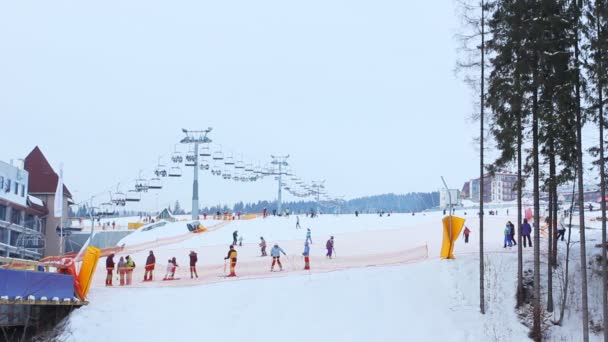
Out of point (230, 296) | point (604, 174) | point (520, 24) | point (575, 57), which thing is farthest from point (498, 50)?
point (230, 296)

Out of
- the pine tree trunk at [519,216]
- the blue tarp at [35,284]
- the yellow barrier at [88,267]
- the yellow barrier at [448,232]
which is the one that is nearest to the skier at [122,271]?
the yellow barrier at [88,267]

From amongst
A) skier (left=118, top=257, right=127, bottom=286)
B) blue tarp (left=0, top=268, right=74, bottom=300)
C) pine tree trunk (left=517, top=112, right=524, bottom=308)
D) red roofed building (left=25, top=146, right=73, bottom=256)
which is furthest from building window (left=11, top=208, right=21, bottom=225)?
pine tree trunk (left=517, top=112, right=524, bottom=308)

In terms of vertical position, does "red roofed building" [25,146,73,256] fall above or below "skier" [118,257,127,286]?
above

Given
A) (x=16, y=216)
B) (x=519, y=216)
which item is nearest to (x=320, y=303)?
(x=519, y=216)

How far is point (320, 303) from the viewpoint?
2919 centimetres

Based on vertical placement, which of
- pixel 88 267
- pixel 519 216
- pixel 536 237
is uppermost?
pixel 519 216

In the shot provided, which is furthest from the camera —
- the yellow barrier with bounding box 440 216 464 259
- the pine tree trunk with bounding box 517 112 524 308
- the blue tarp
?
the yellow barrier with bounding box 440 216 464 259

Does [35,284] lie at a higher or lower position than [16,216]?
lower

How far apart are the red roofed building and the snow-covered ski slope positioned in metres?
33.3

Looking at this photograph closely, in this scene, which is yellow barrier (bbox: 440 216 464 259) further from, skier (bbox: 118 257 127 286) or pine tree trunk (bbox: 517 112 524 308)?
skier (bbox: 118 257 127 286)

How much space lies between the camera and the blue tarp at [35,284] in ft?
68.4

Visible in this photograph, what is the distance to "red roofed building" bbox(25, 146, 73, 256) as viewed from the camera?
6875 cm

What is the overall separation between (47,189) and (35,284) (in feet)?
172

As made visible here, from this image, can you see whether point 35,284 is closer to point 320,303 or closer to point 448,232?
point 320,303
